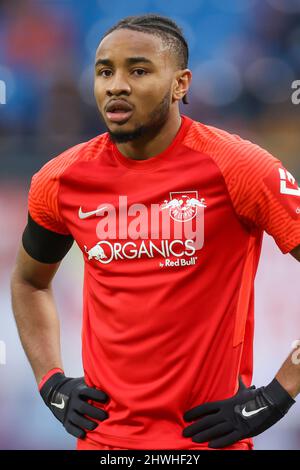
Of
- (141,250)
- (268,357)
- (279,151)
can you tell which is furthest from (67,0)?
(141,250)

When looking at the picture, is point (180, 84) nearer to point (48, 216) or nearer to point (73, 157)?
point (73, 157)

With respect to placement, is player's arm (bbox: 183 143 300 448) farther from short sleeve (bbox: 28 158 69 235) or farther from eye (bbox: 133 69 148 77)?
short sleeve (bbox: 28 158 69 235)

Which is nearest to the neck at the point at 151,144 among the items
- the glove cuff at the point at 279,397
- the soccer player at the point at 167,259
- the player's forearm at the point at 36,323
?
the soccer player at the point at 167,259

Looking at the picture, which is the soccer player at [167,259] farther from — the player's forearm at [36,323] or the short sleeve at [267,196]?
the player's forearm at [36,323]

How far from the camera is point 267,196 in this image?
212 centimetres

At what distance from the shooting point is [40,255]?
257cm

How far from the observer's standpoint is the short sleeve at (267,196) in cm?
213

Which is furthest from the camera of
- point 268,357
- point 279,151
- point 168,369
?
point 279,151

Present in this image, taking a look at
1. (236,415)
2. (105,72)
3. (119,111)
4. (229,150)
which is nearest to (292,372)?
(236,415)

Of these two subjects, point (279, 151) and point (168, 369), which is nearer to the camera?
point (168, 369)

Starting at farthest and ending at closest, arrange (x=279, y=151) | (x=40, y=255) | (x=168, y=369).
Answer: (x=279, y=151)
(x=40, y=255)
(x=168, y=369)

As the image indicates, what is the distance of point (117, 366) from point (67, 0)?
359 centimetres

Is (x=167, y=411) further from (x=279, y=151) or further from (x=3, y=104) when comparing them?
(x=3, y=104)

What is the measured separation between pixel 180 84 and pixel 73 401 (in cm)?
95
